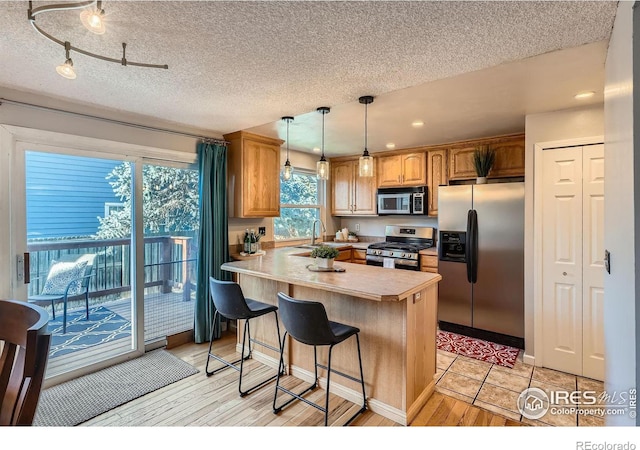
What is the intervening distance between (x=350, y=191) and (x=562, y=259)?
3106 mm

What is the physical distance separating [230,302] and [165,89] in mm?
1652

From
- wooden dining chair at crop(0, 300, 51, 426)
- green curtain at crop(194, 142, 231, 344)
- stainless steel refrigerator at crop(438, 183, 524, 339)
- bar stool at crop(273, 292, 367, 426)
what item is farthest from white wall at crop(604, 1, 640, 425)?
green curtain at crop(194, 142, 231, 344)

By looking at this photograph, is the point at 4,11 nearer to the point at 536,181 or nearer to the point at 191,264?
the point at 191,264

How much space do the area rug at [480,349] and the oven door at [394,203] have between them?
1.80 m

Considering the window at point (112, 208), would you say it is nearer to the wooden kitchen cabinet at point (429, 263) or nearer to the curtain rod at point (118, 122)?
the curtain rod at point (118, 122)

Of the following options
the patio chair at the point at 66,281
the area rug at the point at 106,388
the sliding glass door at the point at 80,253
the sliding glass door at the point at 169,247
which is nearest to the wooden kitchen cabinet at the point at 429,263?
the sliding glass door at the point at 169,247

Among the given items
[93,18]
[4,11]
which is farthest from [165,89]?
[93,18]

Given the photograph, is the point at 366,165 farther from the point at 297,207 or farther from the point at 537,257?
the point at 297,207

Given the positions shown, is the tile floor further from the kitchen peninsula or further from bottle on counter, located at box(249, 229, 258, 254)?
bottle on counter, located at box(249, 229, 258, 254)

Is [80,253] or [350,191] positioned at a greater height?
[350,191]

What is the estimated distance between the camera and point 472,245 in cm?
355

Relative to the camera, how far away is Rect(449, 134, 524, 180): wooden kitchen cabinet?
377 centimetres

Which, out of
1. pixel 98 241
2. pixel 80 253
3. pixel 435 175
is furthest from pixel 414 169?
pixel 80 253

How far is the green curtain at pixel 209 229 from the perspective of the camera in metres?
3.46
